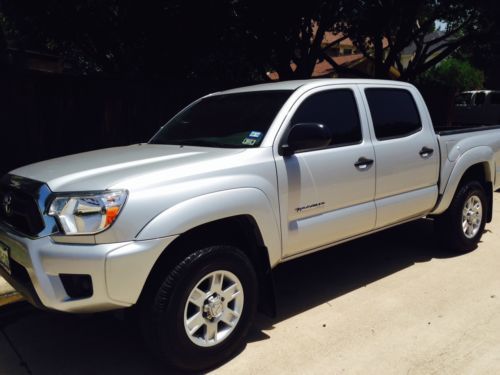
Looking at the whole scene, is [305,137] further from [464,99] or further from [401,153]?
[464,99]

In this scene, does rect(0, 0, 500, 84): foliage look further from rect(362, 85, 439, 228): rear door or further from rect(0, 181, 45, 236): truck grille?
rect(0, 181, 45, 236): truck grille

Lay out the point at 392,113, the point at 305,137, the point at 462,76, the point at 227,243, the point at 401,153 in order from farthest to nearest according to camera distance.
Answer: the point at 462,76, the point at 392,113, the point at 401,153, the point at 305,137, the point at 227,243

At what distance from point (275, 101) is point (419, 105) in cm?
181

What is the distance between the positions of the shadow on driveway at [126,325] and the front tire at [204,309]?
1.06 feet

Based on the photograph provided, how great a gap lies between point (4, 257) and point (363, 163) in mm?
2709

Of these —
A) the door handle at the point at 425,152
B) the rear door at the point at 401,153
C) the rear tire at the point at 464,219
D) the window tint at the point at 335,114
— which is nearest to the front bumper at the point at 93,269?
the window tint at the point at 335,114

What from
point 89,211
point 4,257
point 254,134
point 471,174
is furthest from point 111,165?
point 471,174

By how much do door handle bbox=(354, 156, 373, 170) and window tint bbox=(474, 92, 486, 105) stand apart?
16973 millimetres

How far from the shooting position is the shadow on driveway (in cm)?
332

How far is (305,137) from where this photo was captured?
349 cm

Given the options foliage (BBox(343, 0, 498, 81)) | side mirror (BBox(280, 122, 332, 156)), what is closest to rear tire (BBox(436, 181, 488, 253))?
side mirror (BBox(280, 122, 332, 156))

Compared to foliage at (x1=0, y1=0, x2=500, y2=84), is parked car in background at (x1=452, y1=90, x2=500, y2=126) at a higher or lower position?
lower

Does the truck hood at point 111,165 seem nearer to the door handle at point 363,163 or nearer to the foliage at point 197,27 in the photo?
the door handle at point 363,163

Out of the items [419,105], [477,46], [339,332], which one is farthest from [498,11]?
[339,332]
